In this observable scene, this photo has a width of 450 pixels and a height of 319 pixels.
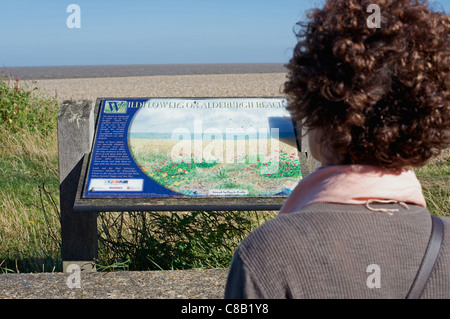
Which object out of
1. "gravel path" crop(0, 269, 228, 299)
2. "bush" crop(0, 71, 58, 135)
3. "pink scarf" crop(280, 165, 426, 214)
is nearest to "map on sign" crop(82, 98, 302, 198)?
"gravel path" crop(0, 269, 228, 299)

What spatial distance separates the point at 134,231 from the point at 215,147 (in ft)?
4.03

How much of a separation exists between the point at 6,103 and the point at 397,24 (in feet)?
26.3

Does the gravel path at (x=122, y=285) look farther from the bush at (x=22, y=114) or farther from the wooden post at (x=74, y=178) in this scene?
the bush at (x=22, y=114)

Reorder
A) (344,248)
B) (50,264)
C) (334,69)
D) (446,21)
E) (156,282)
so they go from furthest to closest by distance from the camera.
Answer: (50,264)
(156,282)
(446,21)
(334,69)
(344,248)

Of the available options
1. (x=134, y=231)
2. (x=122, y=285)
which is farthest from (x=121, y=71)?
(x=122, y=285)

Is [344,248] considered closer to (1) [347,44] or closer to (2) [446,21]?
(1) [347,44]

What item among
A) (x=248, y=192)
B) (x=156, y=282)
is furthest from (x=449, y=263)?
(x=156, y=282)

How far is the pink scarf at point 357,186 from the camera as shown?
1230mm

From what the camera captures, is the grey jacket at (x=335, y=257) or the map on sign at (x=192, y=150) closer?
the grey jacket at (x=335, y=257)

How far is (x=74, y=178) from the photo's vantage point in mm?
3324

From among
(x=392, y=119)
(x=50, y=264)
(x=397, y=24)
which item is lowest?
(x=50, y=264)

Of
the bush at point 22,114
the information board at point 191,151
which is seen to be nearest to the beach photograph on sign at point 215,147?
the information board at point 191,151

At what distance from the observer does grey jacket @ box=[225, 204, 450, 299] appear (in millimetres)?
1150

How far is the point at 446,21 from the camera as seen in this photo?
1366mm
